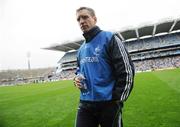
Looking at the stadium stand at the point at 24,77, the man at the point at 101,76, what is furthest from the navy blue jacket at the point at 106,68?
the stadium stand at the point at 24,77

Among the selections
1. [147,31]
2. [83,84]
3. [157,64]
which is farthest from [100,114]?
[147,31]

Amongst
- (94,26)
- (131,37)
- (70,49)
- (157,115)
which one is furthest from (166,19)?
(94,26)

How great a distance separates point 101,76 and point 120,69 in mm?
256

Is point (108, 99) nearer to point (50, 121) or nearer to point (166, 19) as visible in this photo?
point (50, 121)

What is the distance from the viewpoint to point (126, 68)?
312cm

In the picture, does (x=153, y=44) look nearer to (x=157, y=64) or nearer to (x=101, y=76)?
(x=157, y=64)

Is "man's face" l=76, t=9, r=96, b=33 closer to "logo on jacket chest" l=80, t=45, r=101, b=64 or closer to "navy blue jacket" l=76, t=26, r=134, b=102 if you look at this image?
"navy blue jacket" l=76, t=26, r=134, b=102

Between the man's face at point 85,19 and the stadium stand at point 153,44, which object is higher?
the stadium stand at point 153,44

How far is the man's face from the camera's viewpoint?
3.38 m

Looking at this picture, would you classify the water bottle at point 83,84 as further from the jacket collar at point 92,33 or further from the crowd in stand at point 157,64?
the crowd in stand at point 157,64

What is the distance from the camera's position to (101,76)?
3.24m

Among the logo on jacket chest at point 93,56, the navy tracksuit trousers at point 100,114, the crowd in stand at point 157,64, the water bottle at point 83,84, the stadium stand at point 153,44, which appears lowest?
the navy tracksuit trousers at point 100,114

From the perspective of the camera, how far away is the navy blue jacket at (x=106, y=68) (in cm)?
312

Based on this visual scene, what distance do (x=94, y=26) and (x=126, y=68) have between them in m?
0.71
